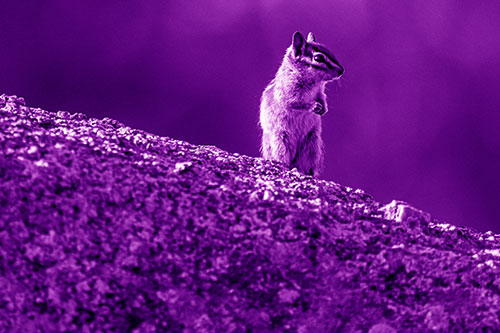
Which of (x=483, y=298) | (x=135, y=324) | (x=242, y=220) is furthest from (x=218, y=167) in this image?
(x=483, y=298)

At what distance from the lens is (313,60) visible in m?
4.61

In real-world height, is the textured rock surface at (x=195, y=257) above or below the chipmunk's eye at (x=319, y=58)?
below

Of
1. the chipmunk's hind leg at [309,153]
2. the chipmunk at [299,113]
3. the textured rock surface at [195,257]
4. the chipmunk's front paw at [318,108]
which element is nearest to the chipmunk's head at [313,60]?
the chipmunk at [299,113]

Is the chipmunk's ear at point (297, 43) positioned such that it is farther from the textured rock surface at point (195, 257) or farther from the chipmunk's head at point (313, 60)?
the textured rock surface at point (195, 257)

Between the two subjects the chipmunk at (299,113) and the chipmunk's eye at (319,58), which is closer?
the chipmunk's eye at (319,58)

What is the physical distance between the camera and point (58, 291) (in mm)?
2160

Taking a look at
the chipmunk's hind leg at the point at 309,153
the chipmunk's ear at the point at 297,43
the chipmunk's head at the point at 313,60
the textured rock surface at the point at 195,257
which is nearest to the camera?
the textured rock surface at the point at 195,257

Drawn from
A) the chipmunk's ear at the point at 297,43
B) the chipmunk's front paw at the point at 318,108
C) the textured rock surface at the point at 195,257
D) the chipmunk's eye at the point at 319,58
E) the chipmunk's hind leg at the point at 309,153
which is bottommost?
the textured rock surface at the point at 195,257

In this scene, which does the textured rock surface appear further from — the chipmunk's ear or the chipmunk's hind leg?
the chipmunk's ear

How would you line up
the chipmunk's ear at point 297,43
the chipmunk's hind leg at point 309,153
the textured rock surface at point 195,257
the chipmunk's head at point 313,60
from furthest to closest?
the chipmunk's hind leg at point 309,153 < the chipmunk's ear at point 297,43 < the chipmunk's head at point 313,60 < the textured rock surface at point 195,257

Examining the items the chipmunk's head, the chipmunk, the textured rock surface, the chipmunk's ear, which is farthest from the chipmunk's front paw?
the textured rock surface

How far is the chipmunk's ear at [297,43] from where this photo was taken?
4.63 metres

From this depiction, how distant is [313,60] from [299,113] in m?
0.41

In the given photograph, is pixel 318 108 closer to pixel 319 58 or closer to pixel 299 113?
pixel 299 113
